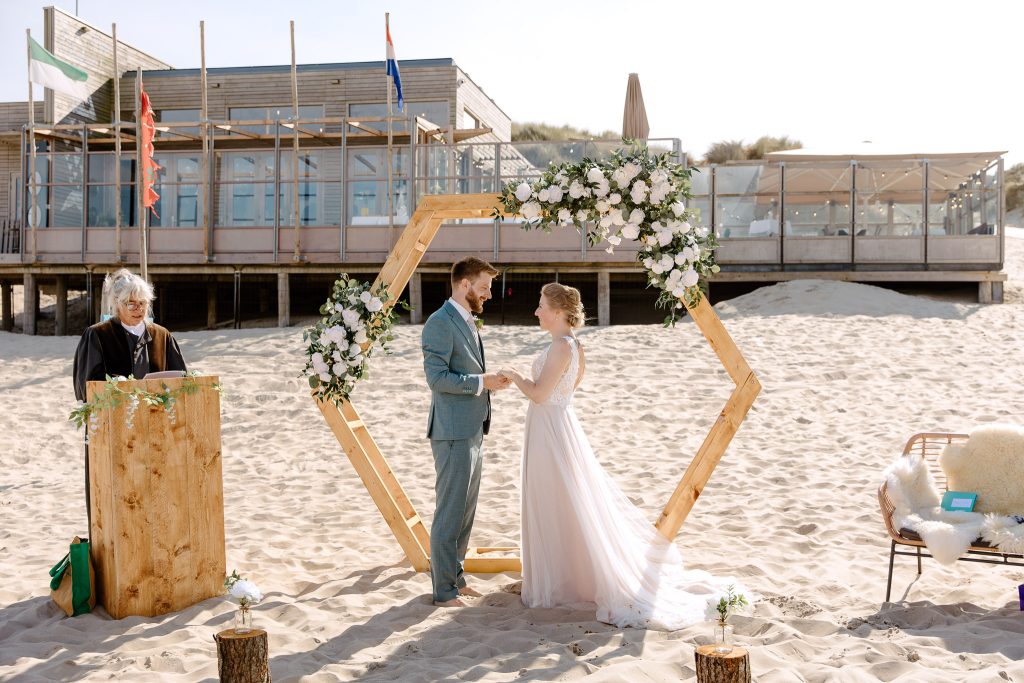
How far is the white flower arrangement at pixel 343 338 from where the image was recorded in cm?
490

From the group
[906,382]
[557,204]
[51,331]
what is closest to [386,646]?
[557,204]

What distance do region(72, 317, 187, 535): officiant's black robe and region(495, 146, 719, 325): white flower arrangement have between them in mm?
2189

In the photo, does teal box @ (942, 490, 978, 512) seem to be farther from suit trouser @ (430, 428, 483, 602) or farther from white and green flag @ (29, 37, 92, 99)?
white and green flag @ (29, 37, 92, 99)

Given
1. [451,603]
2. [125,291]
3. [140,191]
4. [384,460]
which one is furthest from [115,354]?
[140,191]

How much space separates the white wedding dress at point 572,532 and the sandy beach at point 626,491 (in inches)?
7.8

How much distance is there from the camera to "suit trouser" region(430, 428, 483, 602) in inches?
188

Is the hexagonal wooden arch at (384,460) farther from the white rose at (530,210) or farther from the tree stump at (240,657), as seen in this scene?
the tree stump at (240,657)

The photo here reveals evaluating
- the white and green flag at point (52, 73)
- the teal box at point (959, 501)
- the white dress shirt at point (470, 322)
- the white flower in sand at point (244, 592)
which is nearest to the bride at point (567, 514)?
the white dress shirt at point (470, 322)

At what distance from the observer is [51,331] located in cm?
1991

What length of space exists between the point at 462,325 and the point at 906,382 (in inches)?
288

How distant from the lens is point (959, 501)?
4.77 m

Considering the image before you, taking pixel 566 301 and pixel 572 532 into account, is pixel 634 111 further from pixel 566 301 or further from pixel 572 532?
pixel 572 532

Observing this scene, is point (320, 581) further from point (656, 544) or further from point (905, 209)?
point (905, 209)

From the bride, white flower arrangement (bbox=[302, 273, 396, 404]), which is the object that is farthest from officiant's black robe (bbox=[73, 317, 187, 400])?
the bride
